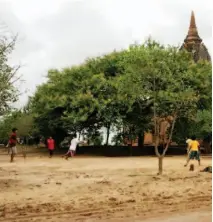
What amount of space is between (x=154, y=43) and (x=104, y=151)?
8784mm

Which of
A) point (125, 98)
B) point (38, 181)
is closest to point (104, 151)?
point (125, 98)

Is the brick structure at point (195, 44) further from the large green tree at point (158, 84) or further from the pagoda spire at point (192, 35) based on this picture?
the large green tree at point (158, 84)

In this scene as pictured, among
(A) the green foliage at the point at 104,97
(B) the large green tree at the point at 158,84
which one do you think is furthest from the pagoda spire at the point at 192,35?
(B) the large green tree at the point at 158,84

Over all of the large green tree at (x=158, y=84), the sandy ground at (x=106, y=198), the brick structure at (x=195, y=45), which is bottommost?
the sandy ground at (x=106, y=198)

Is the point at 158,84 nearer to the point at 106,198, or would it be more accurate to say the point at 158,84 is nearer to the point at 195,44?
the point at 106,198

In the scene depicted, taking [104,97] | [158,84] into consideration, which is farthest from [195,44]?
Answer: [158,84]

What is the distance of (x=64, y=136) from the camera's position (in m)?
34.1

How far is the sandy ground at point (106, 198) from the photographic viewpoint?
25.8ft

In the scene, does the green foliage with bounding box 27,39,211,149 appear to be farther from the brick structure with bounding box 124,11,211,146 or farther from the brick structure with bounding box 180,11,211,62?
the brick structure with bounding box 180,11,211,62

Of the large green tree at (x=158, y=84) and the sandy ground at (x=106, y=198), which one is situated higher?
the large green tree at (x=158, y=84)

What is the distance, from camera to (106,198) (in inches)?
380

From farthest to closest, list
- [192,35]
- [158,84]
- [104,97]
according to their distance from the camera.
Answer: [192,35]
[104,97]
[158,84]

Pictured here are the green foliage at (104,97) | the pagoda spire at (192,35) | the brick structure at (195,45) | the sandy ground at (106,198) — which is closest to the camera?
the sandy ground at (106,198)

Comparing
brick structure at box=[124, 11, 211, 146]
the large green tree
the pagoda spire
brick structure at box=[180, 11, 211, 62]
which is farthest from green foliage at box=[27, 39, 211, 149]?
the pagoda spire
